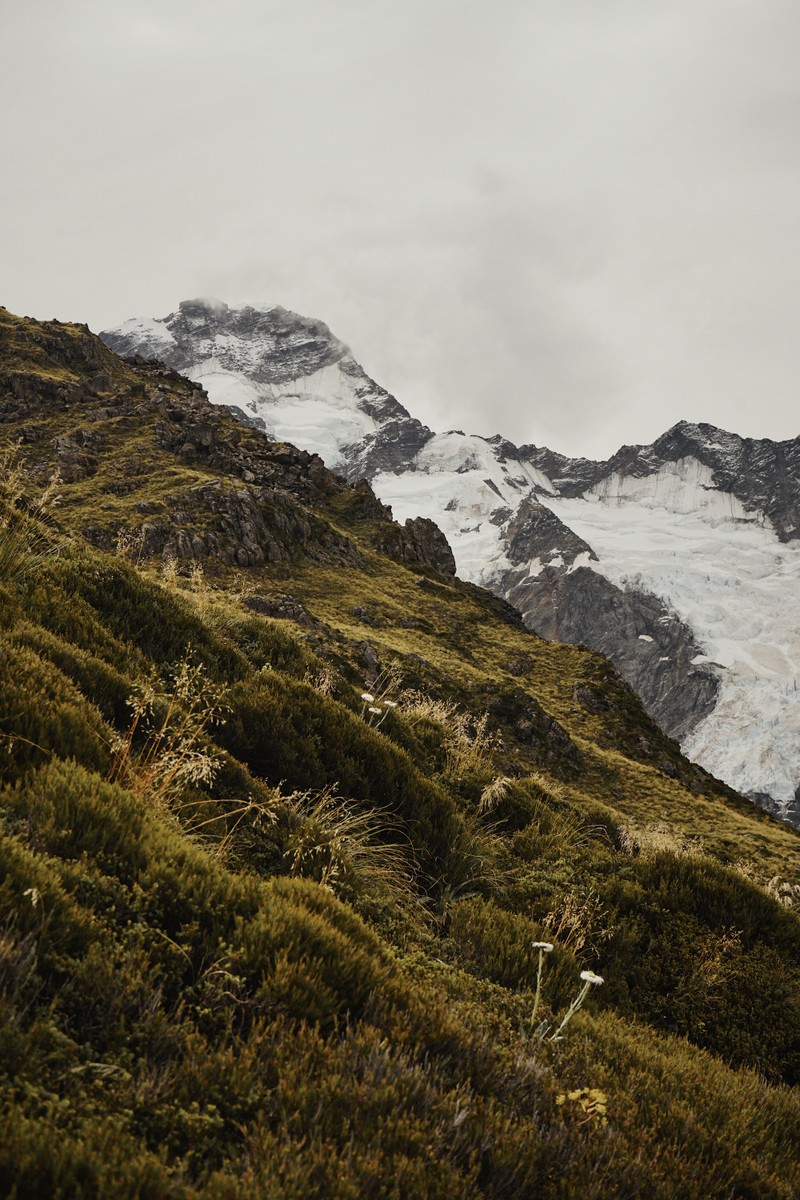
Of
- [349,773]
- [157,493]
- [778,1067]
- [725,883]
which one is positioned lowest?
[778,1067]

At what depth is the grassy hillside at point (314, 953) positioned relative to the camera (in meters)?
2.53

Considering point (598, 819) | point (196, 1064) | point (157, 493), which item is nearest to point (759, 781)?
point (157, 493)

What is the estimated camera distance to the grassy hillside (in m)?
2.53

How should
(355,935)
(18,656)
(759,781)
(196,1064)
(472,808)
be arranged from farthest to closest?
(759,781), (472,808), (18,656), (355,935), (196,1064)

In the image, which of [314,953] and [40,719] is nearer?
[314,953]

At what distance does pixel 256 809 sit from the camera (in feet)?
18.7

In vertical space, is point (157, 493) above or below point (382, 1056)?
above

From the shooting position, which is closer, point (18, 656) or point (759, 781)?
point (18, 656)

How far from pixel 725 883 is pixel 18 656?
7882 mm

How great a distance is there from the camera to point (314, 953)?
3.54 m

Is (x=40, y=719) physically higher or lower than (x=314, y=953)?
higher

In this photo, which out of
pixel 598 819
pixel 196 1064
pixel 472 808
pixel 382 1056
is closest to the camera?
pixel 196 1064

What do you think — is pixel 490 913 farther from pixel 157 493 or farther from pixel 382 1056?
pixel 157 493

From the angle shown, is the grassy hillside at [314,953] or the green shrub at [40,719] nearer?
the grassy hillside at [314,953]
